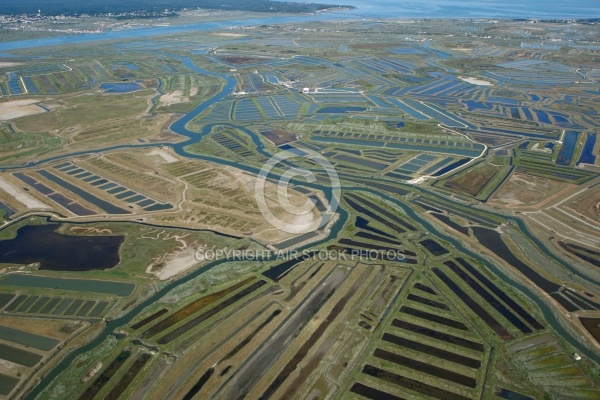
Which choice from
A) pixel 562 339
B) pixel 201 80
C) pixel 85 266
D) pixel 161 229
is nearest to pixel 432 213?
pixel 562 339

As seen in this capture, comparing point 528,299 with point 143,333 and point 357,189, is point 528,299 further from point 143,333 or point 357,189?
point 143,333

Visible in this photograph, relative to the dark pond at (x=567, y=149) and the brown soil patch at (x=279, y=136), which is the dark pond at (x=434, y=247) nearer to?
the dark pond at (x=567, y=149)

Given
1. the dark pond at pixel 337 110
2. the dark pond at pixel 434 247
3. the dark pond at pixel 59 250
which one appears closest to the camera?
the dark pond at pixel 59 250

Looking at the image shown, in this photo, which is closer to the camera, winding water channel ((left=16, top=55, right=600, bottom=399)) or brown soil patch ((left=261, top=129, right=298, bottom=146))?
winding water channel ((left=16, top=55, right=600, bottom=399))

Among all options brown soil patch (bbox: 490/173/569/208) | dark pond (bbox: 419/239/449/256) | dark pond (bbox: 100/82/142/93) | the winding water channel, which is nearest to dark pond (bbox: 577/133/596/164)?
brown soil patch (bbox: 490/173/569/208)

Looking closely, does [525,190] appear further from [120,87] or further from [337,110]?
[120,87]

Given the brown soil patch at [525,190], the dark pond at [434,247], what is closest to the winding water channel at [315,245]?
the dark pond at [434,247]

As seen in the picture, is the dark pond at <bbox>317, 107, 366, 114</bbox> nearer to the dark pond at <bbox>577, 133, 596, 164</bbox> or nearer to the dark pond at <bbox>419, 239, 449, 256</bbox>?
the dark pond at <bbox>577, 133, 596, 164</bbox>

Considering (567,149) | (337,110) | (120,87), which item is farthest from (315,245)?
(120,87)
